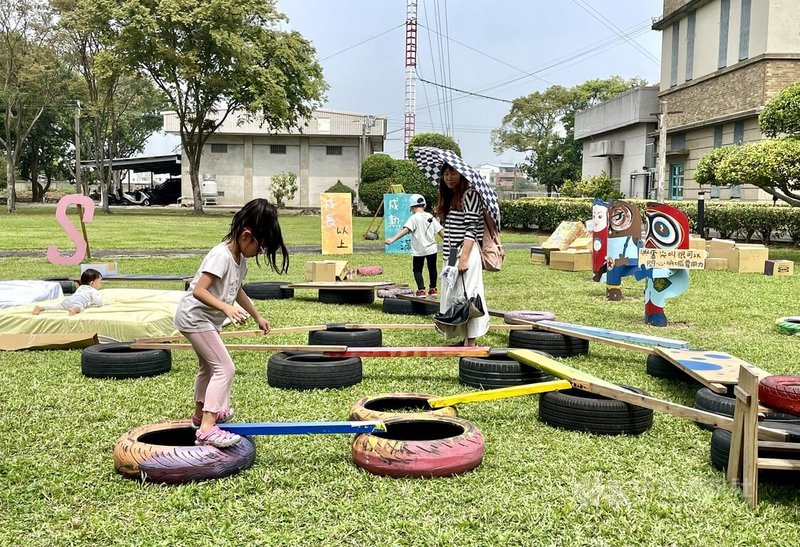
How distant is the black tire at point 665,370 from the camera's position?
6.20 m

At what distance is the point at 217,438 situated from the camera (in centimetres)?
394

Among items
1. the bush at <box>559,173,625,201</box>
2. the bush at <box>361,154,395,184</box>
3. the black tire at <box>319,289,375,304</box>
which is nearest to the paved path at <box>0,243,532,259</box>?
the black tire at <box>319,289,375,304</box>

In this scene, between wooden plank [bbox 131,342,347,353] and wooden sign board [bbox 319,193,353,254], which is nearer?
wooden plank [bbox 131,342,347,353]

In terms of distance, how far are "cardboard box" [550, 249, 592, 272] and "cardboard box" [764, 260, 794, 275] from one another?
3596 mm

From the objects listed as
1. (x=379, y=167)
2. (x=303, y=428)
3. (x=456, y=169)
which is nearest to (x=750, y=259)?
(x=456, y=169)

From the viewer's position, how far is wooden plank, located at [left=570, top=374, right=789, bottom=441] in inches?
151

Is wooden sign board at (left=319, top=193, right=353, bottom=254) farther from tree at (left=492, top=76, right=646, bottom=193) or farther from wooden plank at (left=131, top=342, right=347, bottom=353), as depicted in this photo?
tree at (left=492, top=76, right=646, bottom=193)

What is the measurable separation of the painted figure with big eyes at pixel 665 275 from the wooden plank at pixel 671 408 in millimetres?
4699

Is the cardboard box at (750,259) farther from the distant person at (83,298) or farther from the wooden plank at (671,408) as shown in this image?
the distant person at (83,298)

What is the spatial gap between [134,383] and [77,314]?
6.86 ft

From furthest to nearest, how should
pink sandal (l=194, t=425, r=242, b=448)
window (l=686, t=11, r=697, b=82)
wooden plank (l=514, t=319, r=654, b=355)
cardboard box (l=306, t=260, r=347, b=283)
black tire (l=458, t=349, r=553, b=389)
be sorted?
window (l=686, t=11, r=697, b=82) < cardboard box (l=306, t=260, r=347, b=283) < wooden plank (l=514, t=319, r=654, b=355) < black tire (l=458, t=349, r=553, b=389) < pink sandal (l=194, t=425, r=242, b=448)

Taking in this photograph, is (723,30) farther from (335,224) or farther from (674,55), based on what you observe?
(335,224)

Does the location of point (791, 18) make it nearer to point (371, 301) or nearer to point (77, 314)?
point (371, 301)

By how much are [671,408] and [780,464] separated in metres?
0.78
